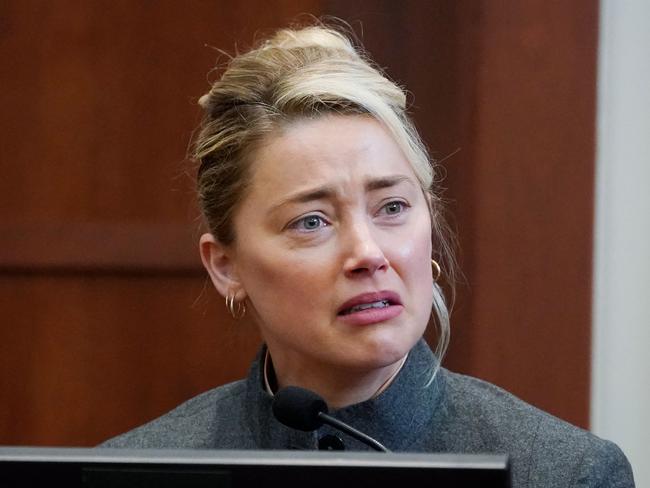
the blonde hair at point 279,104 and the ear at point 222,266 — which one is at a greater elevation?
the blonde hair at point 279,104

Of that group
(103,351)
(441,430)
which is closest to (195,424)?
(441,430)

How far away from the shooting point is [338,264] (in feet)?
4.44

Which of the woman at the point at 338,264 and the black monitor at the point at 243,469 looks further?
the woman at the point at 338,264

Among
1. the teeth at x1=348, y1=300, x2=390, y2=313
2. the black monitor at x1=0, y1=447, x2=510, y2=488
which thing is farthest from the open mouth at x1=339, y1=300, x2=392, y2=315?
the black monitor at x1=0, y1=447, x2=510, y2=488

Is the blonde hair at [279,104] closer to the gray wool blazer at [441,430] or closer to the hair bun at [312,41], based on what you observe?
the hair bun at [312,41]

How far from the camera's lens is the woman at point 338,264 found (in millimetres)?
1344

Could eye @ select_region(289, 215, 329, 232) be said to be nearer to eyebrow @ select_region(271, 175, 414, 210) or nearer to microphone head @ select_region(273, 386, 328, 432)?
eyebrow @ select_region(271, 175, 414, 210)

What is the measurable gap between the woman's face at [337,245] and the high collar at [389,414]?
0.06 metres

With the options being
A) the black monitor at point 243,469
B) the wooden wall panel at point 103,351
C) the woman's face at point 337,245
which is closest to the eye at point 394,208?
the woman's face at point 337,245

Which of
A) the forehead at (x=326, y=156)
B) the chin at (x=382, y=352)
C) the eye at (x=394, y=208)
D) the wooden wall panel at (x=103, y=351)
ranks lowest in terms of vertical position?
the wooden wall panel at (x=103, y=351)

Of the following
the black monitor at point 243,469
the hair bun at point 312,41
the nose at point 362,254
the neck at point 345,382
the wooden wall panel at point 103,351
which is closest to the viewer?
the black monitor at point 243,469

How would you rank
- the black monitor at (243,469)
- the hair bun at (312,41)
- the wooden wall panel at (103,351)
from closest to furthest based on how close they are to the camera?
1. the black monitor at (243,469)
2. the hair bun at (312,41)
3. the wooden wall panel at (103,351)

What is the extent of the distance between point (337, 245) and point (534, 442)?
28 centimetres

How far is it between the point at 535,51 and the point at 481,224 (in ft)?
0.91
